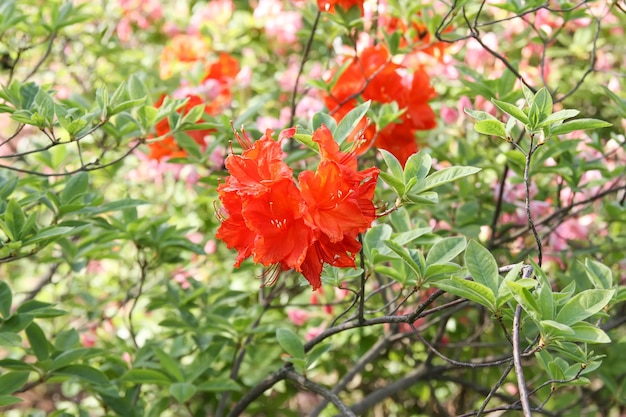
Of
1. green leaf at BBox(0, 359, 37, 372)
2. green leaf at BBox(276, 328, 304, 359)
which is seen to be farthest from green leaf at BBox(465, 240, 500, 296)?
green leaf at BBox(0, 359, 37, 372)

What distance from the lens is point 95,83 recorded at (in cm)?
277

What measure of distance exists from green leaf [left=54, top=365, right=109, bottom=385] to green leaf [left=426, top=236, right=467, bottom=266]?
2.29 ft

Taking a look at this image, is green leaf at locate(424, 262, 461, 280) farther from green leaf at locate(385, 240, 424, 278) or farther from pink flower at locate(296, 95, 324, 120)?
pink flower at locate(296, 95, 324, 120)

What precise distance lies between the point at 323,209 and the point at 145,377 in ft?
2.33

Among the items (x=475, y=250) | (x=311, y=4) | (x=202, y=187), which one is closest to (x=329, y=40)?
(x=311, y=4)

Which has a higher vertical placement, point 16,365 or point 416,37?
point 416,37

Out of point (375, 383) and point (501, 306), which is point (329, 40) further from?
point (501, 306)

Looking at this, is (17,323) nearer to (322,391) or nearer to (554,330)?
(322,391)

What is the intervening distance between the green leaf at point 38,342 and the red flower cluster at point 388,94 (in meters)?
0.77

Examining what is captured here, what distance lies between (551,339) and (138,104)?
798mm

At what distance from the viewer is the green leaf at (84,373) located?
1439 millimetres

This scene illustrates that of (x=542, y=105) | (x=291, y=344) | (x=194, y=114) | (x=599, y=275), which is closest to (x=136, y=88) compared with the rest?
(x=194, y=114)

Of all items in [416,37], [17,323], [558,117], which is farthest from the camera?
[416,37]

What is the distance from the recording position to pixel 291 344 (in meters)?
1.28
